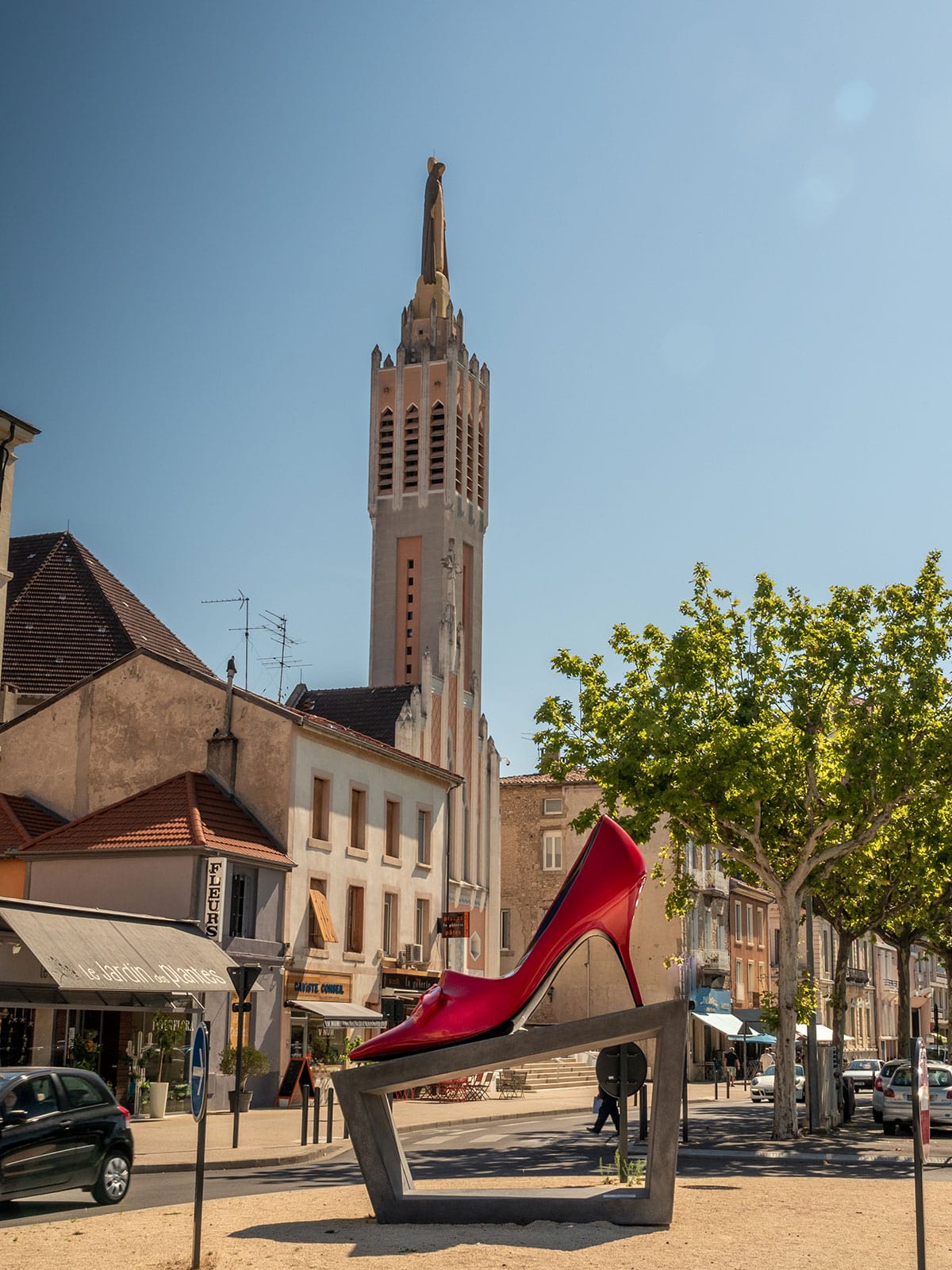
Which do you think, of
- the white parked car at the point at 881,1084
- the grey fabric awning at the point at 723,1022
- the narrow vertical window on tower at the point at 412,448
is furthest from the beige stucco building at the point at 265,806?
the narrow vertical window on tower at the point at 412,448

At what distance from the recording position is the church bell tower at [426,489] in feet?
227

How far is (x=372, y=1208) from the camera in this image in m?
14.4

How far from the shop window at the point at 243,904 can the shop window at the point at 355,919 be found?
5.05 meters

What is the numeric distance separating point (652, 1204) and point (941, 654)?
14.4 m

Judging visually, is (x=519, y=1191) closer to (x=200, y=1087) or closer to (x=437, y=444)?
(x=200, y=1087)

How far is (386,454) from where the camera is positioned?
243 ft

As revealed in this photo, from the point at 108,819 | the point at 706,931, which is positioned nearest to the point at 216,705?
the point at 108,819

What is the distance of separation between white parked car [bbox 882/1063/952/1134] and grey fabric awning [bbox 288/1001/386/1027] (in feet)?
45.3

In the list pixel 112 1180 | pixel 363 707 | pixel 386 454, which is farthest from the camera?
pixel 386 454

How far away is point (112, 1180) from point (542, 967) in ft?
17.9

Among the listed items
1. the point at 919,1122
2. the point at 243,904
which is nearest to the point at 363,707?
the point at 243,904

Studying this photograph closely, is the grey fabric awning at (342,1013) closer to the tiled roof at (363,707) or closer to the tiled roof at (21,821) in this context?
the tiled roof at (21,821)

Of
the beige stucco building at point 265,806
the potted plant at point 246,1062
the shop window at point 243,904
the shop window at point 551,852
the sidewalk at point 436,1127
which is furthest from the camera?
the shop window at point 551,852

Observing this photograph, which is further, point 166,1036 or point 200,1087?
point 166,1036
